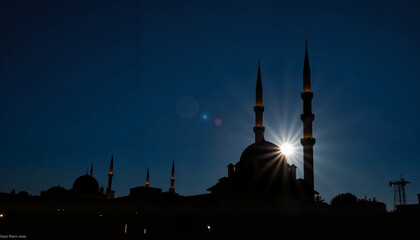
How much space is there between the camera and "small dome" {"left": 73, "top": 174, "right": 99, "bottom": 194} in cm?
4897

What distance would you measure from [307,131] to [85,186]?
32910 millimetres

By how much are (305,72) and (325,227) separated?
43.3 feet

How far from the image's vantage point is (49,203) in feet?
123

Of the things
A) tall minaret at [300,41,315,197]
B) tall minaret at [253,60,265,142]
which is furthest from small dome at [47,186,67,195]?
tall minaret at [300,41,315,197]

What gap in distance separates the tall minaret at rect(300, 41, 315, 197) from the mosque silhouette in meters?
0.07

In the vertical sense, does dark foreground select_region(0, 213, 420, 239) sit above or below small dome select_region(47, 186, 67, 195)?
below

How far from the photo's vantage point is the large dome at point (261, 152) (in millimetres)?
27766

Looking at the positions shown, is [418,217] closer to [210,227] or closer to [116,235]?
[210,227]

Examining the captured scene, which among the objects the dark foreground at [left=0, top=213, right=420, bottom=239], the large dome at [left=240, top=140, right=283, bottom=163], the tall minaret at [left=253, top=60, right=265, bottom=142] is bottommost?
the dark foreground at [left=0, top=213, right=420, bottom=239]

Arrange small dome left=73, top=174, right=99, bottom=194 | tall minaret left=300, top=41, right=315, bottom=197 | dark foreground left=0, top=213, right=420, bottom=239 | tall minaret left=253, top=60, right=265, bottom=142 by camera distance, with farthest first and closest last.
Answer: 1. small dome left=73, top=174, right=99, bottom=194
2. tall minaret left=253, top=60, right=265, bottom=142
3. tall minaret left=300, top=41, right=315, bottom=197
4. dark foreground left=0, top=213, right=420, bottom=239

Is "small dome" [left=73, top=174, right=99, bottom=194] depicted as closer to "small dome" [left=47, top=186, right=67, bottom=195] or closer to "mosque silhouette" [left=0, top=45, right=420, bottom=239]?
"small dome" [left=47, top=186, right=67, bottom=195]

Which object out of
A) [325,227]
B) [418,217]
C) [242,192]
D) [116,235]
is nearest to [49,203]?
[116,235]

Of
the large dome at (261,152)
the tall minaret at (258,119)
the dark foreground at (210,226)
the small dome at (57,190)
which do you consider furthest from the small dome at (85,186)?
the large dome at (261,152)

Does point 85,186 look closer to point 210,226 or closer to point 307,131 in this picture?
point 210,226
